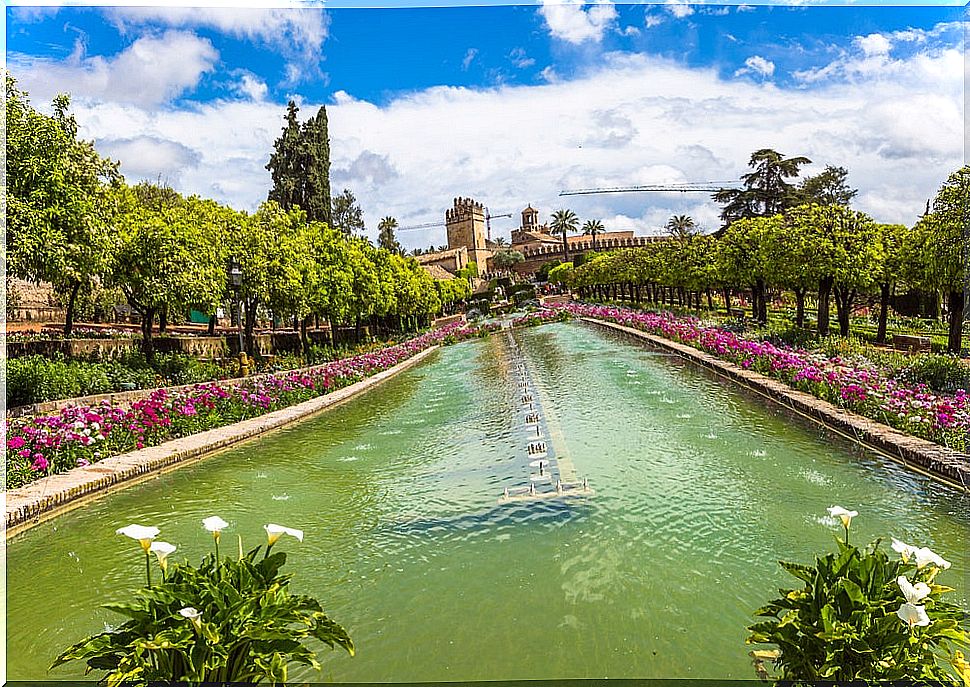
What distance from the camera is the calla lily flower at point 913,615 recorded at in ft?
6.13

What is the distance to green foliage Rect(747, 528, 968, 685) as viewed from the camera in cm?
203

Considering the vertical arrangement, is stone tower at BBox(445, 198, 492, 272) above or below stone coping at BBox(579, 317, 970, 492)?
above

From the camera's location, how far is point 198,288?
12.9 m

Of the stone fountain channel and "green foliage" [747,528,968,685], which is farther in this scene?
the stone fountain channel

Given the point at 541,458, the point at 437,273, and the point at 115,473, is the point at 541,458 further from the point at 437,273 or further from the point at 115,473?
the point at 437,273

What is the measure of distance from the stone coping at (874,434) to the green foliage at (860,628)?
130 inches

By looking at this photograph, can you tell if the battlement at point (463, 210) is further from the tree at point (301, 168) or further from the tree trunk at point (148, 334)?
the tree trunk at point (148, 334)

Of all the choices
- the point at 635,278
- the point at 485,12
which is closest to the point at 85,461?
the point at 485,12

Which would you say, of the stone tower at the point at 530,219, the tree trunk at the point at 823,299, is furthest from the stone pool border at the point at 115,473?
the stone tower at the point at 530,219

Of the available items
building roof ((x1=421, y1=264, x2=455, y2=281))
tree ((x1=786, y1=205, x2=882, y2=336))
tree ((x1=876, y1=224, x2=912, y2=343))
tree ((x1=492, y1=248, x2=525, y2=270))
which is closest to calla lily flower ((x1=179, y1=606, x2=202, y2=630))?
tree ((x1=876, y1=224, x2=912, y2=343))

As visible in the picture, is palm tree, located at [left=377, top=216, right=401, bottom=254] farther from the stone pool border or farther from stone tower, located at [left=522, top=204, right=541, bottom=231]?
the stone pool border

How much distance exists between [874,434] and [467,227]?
84318 millimetres

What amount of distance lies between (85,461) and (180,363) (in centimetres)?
749

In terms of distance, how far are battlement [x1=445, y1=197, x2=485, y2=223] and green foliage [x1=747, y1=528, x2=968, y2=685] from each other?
88386 millimetres
